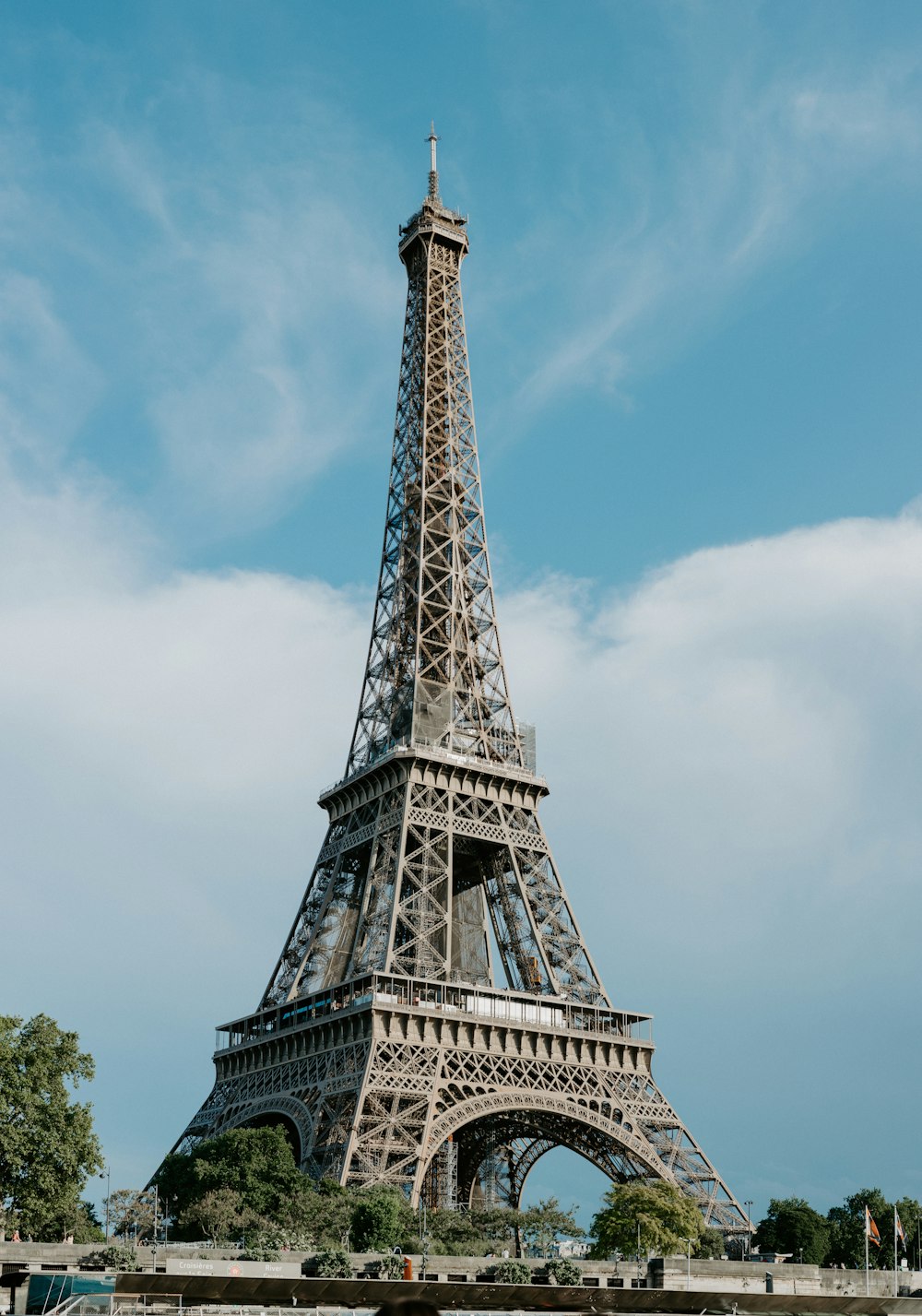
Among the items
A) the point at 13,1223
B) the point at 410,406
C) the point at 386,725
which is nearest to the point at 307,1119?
the point at 13,1223

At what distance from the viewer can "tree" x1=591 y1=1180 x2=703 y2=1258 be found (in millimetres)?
65250

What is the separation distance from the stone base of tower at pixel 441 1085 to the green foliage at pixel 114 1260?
16091 millimetres

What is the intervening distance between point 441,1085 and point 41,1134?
19.8 metres

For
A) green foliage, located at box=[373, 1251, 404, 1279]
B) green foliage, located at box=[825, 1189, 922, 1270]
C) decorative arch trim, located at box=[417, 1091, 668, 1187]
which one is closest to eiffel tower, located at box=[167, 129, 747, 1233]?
decorative arch trim, located at box=[417, 1091, 668, 1187]

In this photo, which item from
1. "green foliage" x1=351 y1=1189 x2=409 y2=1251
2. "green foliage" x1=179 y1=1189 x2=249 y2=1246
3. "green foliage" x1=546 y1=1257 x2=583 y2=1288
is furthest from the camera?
"green foliage" x1=179 y1=1189 x2=249 y2=1246

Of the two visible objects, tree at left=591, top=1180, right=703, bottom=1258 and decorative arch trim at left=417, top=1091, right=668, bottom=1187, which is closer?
tree at left=591, top=1180, right=703, bottom=1258

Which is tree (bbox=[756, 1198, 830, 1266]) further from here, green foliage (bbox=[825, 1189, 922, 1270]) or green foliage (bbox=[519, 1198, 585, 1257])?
green foliage (bbox=[519, 1198, 585, 1257])

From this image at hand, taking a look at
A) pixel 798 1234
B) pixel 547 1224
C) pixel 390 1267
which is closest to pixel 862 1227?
pixel 798 1234

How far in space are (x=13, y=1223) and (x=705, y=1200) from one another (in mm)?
33711

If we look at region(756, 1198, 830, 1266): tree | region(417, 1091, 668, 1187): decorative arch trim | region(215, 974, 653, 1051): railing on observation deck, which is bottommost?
region(756, 1198, 830, 1266): tree

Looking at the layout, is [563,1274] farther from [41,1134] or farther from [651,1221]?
[41,1134]

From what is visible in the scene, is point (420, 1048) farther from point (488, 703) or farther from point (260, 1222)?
point (488, 703)

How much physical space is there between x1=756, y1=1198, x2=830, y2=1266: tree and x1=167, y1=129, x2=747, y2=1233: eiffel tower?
1727cm

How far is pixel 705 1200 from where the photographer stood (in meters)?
72.6
